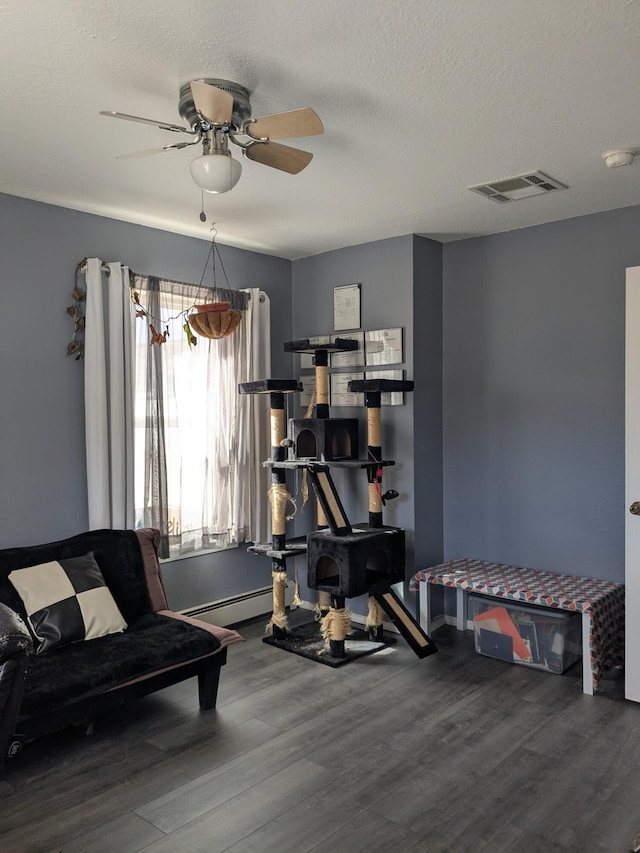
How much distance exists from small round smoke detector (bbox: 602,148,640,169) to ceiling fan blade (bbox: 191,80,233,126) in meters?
1.67

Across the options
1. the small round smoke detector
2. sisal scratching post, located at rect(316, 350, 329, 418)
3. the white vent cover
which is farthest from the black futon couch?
the small round smoke detector

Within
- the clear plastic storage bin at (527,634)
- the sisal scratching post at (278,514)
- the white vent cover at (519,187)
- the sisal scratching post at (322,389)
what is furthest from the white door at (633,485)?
the sisal scratching post at (278,514)

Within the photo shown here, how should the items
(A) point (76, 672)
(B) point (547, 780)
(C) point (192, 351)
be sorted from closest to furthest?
(B) point (547, 780) < (A) point (76, 672) < (C) point (192, 351)

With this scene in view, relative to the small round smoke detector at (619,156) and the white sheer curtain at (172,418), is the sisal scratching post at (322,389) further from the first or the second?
the small round smoke detector at (619,156)

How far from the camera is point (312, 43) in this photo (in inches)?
79.4

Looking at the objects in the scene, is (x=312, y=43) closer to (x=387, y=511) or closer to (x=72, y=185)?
(x=72, y=185)

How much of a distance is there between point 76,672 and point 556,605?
2.29m

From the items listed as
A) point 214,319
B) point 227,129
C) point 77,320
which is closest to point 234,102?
point 227,129

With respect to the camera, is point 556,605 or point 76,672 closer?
point 76,672

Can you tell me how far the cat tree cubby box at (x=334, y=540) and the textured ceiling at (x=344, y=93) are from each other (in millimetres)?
1080

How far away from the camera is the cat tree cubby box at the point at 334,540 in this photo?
12.6 ft

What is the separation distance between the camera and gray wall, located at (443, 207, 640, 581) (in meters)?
3.81

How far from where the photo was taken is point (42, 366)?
353 cm

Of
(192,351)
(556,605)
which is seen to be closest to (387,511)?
(556,605)
